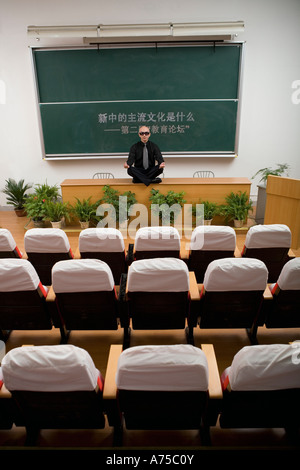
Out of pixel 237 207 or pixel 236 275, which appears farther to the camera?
pixel 237 207

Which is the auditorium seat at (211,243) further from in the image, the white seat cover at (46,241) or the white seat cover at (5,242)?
the white seat cover at (5,242)

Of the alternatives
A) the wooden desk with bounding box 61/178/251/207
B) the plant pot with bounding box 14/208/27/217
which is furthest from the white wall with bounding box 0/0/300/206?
the wooden desk with bounding box 61/178/251/207

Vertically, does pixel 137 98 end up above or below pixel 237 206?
above

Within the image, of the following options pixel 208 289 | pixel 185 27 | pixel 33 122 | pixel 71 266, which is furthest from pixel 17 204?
pixel 208 289

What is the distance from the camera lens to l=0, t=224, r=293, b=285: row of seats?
134 inches

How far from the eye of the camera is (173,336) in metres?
3.14

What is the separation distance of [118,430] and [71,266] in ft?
3.63

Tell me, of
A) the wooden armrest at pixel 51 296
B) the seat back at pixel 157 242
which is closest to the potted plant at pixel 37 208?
the seat back at pixel 157 242

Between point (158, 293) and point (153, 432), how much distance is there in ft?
3.00

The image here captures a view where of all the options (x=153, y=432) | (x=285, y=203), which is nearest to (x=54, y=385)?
(x=153, y=432)

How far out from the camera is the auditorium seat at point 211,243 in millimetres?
3406

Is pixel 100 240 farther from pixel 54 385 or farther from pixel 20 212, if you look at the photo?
pixel 20 212

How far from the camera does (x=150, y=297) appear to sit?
8.75 feet

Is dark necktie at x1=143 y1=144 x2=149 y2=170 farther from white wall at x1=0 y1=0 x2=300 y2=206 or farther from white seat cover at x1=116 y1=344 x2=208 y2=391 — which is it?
white seat cover at x1=116 y1=344 x2=208 y2=391
